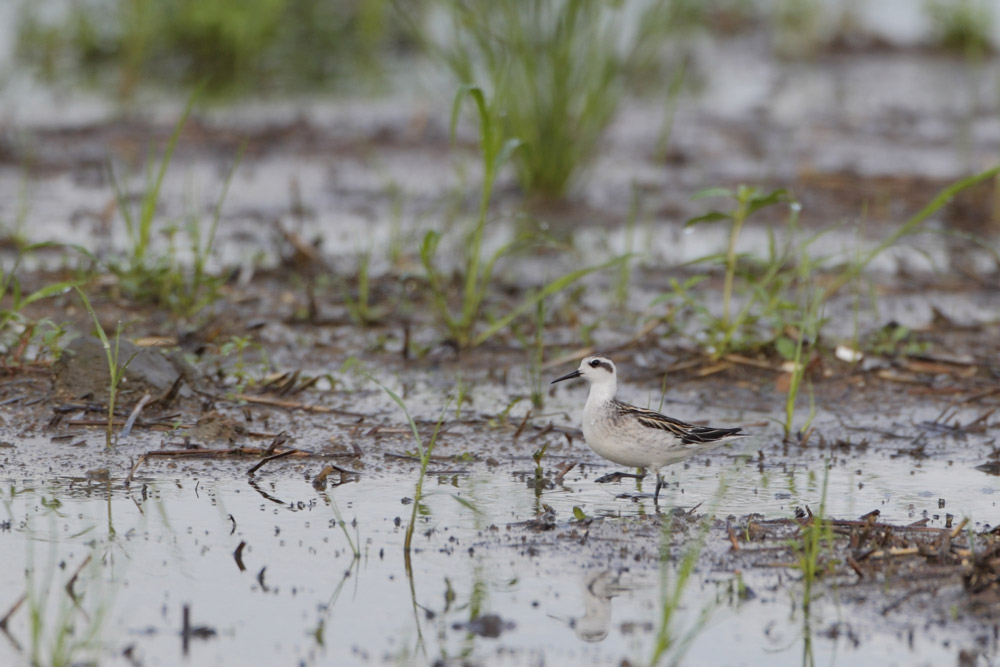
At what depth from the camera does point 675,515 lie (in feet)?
17.3

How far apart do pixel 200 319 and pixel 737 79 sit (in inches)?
479

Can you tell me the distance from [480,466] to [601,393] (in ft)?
1.93

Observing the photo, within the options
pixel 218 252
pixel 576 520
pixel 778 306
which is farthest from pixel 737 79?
pixel 576 520

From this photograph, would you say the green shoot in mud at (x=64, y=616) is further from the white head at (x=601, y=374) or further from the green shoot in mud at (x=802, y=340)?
the green shoot in mud at (x=802, y=340)

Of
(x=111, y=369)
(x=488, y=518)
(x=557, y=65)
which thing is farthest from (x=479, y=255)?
(x=557, y=65)

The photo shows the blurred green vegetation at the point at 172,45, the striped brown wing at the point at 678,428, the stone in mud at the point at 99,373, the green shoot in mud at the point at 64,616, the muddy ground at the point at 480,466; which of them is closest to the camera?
the green shoot in mud at the point at 64,616

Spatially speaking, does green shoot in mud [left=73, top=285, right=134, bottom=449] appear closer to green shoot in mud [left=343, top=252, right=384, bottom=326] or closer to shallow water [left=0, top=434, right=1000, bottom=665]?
shallow water [left=0, top=434, right=1000, bottom=665]

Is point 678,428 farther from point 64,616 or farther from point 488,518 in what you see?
point 64,616

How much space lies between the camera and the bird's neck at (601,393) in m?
5.73

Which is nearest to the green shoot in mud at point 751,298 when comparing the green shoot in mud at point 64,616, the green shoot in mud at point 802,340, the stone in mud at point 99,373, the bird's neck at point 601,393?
the green shoot in mud at point 802,340

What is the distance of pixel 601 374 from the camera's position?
5.90m

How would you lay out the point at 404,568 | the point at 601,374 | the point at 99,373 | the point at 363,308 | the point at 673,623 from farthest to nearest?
1. the point at 363,308
2. the point at 99,373
3. the point at 601,374
4. the point at 404,568
5. the point at 673,623

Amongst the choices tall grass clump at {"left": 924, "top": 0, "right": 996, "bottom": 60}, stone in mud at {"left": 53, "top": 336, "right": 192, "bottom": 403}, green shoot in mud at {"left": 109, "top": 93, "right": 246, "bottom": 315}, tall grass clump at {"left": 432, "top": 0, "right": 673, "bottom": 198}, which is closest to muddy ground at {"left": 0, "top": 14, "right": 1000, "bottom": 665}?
stone in mud at {"left": 53, "top": 336, "right": 192, "bottom": 403}

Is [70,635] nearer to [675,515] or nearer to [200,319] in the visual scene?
[675,515]
